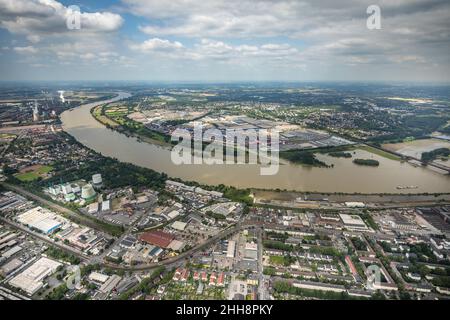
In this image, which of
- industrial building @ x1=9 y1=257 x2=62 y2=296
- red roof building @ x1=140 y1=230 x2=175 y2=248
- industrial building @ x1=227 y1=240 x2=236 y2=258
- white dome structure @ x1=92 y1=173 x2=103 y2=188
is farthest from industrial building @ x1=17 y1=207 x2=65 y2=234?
industrial building @ x1=227 y1=240 x2=236 y2=258

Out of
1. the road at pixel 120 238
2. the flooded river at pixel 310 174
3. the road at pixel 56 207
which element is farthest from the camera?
the flooded river at pixel 310 174

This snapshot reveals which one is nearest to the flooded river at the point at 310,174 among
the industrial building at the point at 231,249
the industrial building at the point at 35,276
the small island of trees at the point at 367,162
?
the small island of trees at the point at 367,162

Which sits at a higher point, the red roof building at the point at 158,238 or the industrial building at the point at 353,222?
the industrial building at the point at 353,222

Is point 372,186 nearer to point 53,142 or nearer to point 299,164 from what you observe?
point 299,164

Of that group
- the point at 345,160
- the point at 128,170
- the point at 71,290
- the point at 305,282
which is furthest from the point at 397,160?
the point at 71,290

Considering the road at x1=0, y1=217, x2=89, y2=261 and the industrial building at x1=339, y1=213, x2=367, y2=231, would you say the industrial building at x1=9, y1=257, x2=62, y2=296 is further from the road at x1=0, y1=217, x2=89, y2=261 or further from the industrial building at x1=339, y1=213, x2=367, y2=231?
the industrial building at x1=339, y1=213, x2=367, y2=231

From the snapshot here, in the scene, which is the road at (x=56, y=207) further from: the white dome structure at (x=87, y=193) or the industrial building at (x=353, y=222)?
the industrial building at (x=353, y=222)

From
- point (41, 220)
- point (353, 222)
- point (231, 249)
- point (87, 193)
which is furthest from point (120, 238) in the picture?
point (353, 222)

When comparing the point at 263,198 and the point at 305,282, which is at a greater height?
the point at 263,198

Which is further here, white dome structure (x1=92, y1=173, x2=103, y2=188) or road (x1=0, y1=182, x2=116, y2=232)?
Answer: white dome structure (x1=92, y1=173, x2=103, y2=188)
